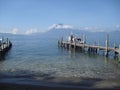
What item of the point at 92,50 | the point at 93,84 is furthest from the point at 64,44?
the point at 93,84

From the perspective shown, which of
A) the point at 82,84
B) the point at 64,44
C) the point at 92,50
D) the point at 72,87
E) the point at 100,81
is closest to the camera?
the point at 72,87

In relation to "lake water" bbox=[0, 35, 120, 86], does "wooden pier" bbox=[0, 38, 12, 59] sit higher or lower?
higher

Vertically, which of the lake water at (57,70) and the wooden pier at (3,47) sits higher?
the wooden pier at (3,47)

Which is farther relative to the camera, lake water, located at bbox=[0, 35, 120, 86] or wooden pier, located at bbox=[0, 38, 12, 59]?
wooden pier, located at bbox=[0, 38, 12, 59]

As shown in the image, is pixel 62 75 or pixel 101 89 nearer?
pixel 101 89

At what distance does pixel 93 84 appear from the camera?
14969 mm

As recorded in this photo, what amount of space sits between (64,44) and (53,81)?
1421 inches

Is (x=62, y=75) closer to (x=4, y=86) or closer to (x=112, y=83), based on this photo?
(x=112, y=83)

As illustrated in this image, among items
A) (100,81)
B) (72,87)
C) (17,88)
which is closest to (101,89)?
(72,87)

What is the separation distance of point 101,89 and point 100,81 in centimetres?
275

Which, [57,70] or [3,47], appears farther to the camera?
[3,47]

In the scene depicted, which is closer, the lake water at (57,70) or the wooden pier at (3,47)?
the lake water at (57,70)

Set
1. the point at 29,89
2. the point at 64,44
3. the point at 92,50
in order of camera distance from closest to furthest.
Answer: the point at 29,89, the point at 92,50, the point at 64,44

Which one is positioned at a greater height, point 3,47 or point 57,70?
point 3,47
